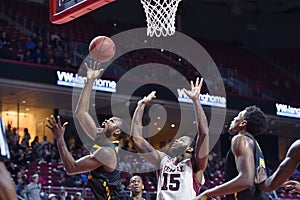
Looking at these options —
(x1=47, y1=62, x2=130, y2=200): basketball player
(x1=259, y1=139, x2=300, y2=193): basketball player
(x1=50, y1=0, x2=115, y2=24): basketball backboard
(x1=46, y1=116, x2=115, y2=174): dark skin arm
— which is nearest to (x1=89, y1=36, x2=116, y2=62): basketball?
(x1=50, y1=0, x2=115, y2=24): basketball backboard

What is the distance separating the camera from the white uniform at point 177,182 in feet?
21.4

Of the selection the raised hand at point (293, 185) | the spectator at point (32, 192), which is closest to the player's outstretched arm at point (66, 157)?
the raised hand at point (293, 185)

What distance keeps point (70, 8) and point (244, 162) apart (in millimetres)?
3529

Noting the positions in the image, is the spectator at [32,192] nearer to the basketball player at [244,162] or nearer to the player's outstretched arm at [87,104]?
the player's outstretched arm at [87,104]

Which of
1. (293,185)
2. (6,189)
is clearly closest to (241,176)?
(293,185)

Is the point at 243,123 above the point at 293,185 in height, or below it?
above

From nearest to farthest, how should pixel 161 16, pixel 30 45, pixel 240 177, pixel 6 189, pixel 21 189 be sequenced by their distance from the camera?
pixel 6 189 → pixel 240 177 → pixel 161 16 → pixel 21 189 → pixel 30 45

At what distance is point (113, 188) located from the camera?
6262 millimetres

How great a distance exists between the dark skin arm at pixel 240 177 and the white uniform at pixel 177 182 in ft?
5.51

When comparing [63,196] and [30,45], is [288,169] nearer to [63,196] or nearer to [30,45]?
[63,196]

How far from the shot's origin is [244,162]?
15.9 ft

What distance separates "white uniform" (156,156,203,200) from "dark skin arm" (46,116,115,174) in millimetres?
674

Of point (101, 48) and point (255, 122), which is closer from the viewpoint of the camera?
point (255, 122)

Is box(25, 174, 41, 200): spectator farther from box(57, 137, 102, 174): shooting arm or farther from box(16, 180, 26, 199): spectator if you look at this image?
box(57, 137, 102, 174): shooting arm
